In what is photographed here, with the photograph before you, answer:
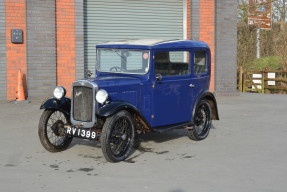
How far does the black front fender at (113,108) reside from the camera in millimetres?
6270

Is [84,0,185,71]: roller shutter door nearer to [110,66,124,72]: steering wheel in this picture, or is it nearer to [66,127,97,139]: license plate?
[110,66,124,72]: steering wheel

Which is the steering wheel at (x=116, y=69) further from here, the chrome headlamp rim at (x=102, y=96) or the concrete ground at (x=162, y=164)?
the concrete ground at (x=162, y=164)

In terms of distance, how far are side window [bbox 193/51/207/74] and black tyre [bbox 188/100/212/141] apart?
22.9 inches

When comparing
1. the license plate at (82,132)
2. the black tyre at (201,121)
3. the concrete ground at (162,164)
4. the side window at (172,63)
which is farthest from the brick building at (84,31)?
the license plate at (82,132)

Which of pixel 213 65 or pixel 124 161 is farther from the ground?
pixel 213 65

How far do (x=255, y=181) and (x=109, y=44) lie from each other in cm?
346

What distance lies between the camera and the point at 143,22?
49.6 ft

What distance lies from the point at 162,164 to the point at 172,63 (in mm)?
1917

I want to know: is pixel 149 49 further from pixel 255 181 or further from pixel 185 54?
pixel 255 181

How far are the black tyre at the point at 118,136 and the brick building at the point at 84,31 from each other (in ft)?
24.6

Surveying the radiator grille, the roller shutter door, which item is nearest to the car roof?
the radiator grille

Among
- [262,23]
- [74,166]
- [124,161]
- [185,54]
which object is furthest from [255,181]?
[262,23]

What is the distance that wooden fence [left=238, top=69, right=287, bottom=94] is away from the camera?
19219 millimetres

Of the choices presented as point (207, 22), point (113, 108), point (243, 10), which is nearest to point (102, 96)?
point (113, 108)
